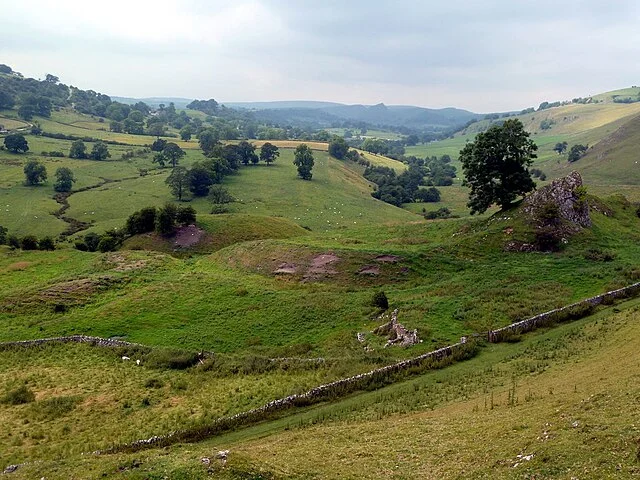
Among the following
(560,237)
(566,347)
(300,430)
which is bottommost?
(300,430)

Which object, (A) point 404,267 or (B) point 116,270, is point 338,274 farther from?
(B) point 116,270

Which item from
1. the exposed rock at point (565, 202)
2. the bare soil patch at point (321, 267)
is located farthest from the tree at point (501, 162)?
the bare soil patch at point (321, 267)

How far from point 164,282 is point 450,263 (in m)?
32.8

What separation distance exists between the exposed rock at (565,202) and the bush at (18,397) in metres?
53.1

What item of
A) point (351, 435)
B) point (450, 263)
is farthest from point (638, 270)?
point (351, 435)

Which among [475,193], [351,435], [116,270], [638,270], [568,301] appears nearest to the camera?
[351,435]

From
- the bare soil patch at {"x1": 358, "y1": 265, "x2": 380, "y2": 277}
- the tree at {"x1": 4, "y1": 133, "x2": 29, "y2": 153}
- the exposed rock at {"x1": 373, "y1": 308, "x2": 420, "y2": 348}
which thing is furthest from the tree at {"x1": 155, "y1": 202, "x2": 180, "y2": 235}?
the tree at {"x1": 4, "y1": 133, "x2": 29, "y2": 153}

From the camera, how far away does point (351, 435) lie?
78.8 ft

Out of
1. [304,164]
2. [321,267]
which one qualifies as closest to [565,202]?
[321,267]

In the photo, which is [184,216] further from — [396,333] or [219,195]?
[396,333]

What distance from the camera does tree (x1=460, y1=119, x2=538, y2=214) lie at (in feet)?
203

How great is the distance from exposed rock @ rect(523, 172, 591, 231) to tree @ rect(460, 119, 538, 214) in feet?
13.1

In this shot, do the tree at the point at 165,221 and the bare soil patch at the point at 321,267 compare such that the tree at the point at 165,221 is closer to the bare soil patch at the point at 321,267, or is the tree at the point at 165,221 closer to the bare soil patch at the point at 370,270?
the bare soil patch at the point at 321,267

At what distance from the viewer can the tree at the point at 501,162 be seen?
6188 cm
